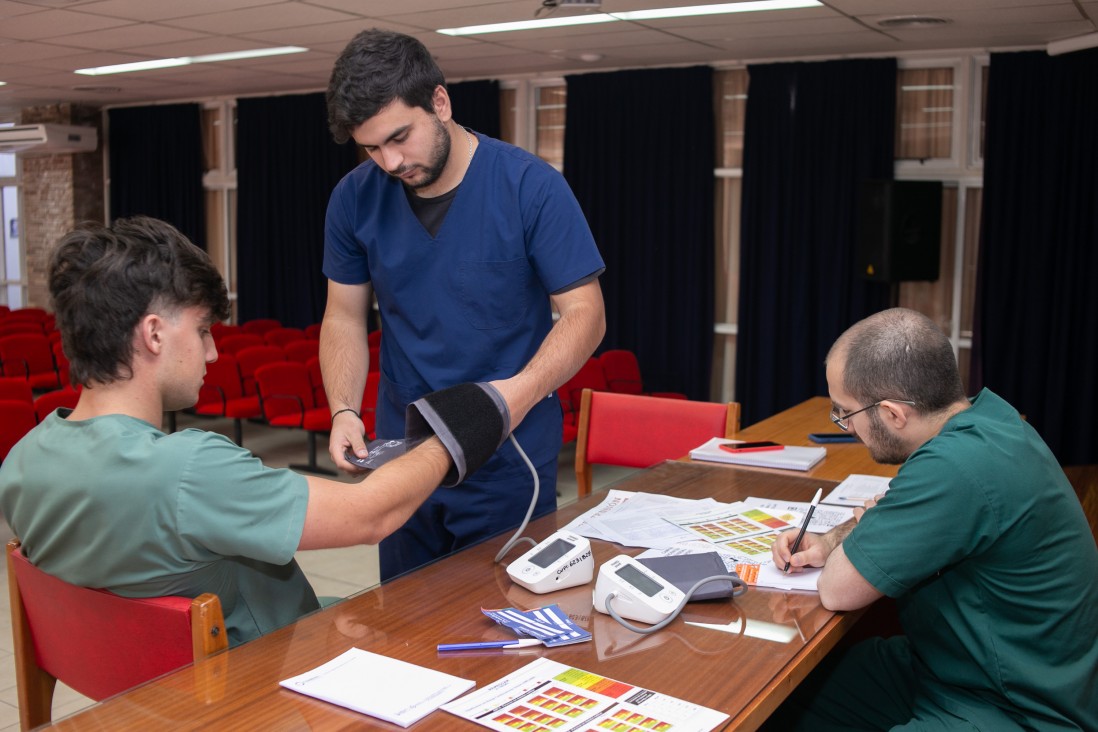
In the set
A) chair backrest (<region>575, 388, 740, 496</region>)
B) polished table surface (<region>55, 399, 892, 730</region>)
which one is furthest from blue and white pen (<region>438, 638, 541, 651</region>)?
chair backrest (<region>575, 388, 740, 496</region>)

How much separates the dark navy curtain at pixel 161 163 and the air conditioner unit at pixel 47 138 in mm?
365

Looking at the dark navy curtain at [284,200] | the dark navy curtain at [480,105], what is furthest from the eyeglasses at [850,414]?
the dark navy curtain at [284,200]

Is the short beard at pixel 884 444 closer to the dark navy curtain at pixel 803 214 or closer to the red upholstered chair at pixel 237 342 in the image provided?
the dark navy curtain at pixel 803 214

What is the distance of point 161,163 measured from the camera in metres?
11.2

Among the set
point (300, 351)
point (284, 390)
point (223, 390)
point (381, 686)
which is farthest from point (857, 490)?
point (300, 351)

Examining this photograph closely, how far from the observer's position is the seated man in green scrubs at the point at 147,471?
4.69 ft

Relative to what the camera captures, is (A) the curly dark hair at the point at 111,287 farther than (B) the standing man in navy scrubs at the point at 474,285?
No

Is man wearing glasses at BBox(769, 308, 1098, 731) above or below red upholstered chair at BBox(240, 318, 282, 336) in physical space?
above

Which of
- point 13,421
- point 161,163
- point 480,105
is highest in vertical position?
point 480,105

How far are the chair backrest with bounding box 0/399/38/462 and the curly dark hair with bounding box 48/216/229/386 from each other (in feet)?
13.6

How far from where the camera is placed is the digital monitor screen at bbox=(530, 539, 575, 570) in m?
1.81

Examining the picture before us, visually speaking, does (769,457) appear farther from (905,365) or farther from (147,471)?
(147,471)

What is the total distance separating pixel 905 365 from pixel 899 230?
5.15m

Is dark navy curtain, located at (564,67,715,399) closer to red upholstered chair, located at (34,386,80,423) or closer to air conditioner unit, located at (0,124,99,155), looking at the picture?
red upholstered chair, located at (34,386,80,423)
